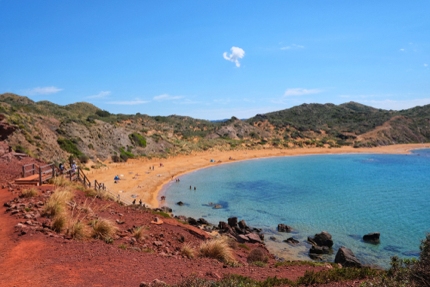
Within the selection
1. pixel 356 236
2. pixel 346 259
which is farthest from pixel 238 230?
pixel 356 236

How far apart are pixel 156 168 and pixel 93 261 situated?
3591 centimetres

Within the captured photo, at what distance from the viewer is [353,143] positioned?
86.9 metres

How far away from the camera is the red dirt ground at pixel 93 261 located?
312 inches

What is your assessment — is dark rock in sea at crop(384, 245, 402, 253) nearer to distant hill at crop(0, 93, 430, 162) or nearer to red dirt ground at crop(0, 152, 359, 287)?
red dirt ground at crop(0, 152, 359, 287)

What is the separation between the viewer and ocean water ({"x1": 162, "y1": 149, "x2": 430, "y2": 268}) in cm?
1978

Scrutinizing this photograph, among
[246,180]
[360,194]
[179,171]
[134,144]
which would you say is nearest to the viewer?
[360,194]

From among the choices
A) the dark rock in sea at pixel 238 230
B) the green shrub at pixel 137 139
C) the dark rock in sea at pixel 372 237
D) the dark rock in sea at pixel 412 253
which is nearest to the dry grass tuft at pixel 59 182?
the dark rock in sea at pixel 238 230

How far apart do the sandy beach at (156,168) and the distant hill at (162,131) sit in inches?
143

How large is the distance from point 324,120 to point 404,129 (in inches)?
1109

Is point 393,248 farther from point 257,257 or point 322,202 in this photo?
point 322,202

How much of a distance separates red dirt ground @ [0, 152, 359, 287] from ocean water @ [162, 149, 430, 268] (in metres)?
8.32

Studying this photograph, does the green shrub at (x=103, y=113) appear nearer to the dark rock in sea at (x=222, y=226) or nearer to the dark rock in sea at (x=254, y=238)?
the dark rock in sea at (x=222, y=226)

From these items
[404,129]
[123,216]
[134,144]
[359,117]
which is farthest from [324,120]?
[123,216]

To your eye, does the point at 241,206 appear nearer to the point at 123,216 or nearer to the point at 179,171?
the point at 123,216
